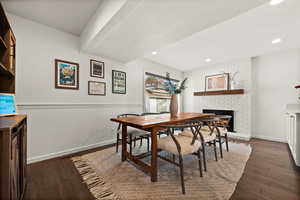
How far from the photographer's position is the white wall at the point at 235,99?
3.61m

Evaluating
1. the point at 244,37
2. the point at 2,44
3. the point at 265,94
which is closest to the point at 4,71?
the point at 2,44

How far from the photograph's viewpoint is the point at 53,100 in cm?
220

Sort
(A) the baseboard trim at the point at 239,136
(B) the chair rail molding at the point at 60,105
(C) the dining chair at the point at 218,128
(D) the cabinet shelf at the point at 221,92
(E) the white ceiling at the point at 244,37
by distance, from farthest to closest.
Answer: (D) the cabinet shelf at the point at 221,92, (A) the baseboard trim at the point at 239,136, (C) the dining chair at the point at 218,128, (B) the chair rail molding at the point at 60,105, (E) the white ceiling at the point at 244,37

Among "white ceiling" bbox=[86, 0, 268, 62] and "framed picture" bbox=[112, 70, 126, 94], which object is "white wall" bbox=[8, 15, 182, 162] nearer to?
"framed picture" bbox=[112, 70, 126, 94]

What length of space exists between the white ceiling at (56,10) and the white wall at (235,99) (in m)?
4.10

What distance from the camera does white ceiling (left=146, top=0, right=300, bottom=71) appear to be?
5.95 feet

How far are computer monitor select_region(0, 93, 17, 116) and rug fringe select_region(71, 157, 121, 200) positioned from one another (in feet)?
3.78

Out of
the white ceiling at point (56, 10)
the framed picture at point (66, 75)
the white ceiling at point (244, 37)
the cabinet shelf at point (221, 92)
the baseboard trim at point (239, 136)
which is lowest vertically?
the baseboard trim at point (239, 136)

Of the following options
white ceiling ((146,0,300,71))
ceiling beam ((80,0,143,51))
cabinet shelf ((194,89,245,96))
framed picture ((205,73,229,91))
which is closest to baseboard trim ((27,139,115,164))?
ceiling beam ((80,0,143,51))

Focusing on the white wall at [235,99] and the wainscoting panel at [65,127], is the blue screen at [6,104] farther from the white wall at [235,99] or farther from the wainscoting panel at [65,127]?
the white wall at [235,99]

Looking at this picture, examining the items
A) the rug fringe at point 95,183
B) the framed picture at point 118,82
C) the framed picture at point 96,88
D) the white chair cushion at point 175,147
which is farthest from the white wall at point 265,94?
the rug fringe at point 95,183

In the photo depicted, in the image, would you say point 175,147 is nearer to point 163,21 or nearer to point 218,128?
→ point 218,128

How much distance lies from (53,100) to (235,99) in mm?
4785

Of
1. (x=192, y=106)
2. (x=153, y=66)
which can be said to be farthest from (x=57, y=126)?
(x=192, y=106)
